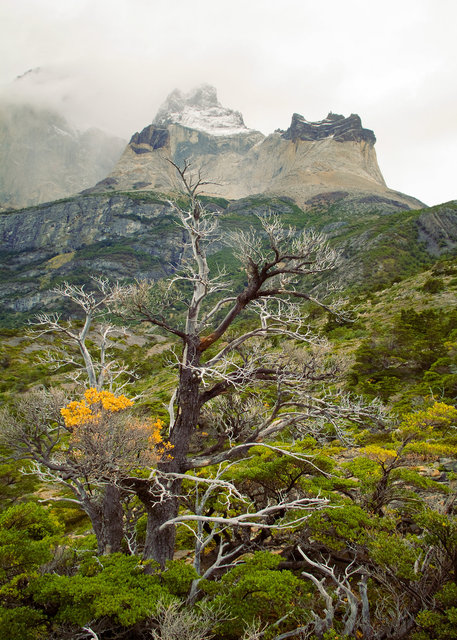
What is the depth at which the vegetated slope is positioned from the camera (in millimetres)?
80125

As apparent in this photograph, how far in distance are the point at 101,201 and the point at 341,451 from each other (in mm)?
198874

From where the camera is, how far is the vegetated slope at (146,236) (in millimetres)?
80125

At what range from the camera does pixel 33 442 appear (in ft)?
24.4

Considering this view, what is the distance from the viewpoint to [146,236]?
171125 millimetres

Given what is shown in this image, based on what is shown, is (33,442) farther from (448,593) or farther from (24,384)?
(24,384)

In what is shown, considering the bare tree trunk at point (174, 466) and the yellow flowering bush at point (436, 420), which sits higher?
the bare tree trunk at point (174, 466)

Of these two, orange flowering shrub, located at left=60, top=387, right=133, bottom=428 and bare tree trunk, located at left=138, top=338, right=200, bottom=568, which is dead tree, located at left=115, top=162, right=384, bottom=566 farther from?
orange flowering shrub, located at left=60, top=387, right=133, bottom=428

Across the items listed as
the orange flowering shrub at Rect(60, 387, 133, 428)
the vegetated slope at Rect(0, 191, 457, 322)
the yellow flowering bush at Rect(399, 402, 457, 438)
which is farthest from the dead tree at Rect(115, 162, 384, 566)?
the vegetated slope at Rect(0, 191, 457, 322)

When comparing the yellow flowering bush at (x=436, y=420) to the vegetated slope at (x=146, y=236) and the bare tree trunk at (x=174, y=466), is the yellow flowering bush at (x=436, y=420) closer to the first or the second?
the bare tree trunk at (x=174, y=466)

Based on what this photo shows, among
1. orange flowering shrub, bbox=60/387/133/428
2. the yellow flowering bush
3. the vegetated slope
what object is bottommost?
the yellow flowering bush

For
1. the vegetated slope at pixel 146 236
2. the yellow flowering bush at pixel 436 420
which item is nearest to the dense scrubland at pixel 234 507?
the yellow flowering bush at pixel 436 420

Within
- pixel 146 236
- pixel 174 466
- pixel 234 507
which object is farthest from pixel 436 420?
pixel 146 236

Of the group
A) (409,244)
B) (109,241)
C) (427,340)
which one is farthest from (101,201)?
(427,340)

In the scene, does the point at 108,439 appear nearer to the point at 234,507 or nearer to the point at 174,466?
the point at 174,466
